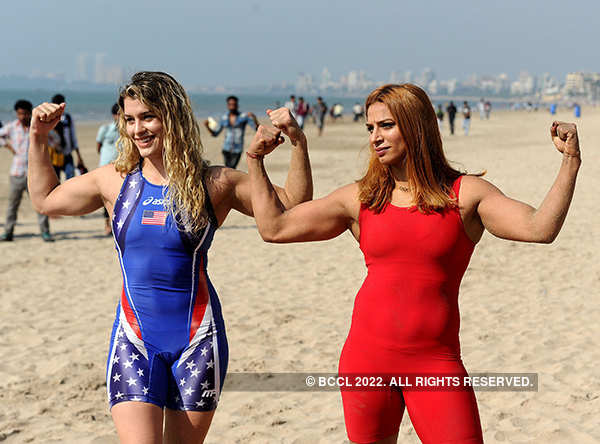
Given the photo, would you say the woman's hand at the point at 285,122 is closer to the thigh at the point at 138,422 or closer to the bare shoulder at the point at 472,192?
the bare shoulder at the point at 472,192

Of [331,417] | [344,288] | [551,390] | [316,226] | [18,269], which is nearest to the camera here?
[316,226]

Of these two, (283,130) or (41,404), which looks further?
(41,404)

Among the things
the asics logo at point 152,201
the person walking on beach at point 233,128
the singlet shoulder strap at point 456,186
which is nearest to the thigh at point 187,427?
the asics logo at point 152,201

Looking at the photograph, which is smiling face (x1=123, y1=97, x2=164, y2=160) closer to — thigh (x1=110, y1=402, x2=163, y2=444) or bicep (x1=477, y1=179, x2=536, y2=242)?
thigh (x1=110, y1=402, x2=163, y2=444)

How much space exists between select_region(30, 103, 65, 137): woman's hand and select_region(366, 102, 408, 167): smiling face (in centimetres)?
138

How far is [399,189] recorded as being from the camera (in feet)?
8.96

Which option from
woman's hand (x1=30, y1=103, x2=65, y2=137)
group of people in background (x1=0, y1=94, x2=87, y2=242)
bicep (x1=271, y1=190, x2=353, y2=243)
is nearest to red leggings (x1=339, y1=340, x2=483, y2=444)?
bicep (x1=271, y1=190, x2=353, y2=243)

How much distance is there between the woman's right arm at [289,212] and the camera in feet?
9.24

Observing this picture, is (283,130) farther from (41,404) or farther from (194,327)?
(41,404)

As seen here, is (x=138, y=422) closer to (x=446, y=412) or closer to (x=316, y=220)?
(x=316, y=220)

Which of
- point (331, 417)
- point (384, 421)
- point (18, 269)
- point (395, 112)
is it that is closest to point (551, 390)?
point (331, 417)

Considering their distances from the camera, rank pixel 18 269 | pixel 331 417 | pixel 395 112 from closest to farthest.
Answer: pixel 395 112
pixel 331 417
pixel 18 269

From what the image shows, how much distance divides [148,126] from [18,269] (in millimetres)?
7193

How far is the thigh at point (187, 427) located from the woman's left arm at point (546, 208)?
1.38 m
